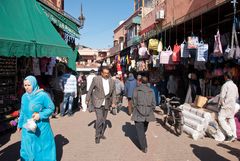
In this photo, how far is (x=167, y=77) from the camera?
42.7ft

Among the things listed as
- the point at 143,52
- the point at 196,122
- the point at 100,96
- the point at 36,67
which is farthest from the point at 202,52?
the point at 36,67

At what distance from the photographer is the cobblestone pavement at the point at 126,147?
552cm

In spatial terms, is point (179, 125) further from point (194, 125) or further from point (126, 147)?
point (126, 147)

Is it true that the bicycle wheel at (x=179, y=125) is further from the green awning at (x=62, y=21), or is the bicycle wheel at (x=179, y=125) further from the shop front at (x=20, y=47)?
the green awning at (x=62, y=21)

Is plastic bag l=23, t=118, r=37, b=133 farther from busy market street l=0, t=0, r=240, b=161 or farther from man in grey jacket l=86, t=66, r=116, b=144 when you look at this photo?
man in grey jacket l=86, t=66, r=116, b=144

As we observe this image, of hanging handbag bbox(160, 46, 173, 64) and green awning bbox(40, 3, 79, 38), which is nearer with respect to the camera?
green awning bbox(40, 3, 79, 38)

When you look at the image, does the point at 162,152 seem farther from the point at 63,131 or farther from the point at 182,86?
the point at 182,86

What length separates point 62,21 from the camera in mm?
10781

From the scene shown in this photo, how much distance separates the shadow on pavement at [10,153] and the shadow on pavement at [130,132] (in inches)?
114

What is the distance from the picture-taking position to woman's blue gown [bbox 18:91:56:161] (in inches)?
161

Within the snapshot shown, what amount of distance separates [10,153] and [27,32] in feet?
10.5

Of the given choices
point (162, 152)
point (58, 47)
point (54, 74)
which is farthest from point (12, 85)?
point (162, 152)

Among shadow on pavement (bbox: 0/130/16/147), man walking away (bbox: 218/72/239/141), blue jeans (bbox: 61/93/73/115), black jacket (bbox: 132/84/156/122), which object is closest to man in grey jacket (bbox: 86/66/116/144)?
black jacket (bbox: 132/84/156/122)

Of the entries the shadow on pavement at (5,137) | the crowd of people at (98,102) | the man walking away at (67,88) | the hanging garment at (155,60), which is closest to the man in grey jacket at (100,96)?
the crowd of people at (98,102)
